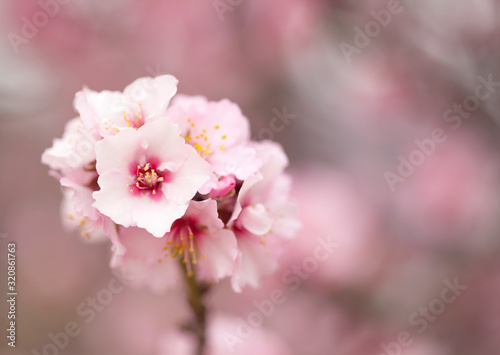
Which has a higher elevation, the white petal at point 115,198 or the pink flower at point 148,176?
the pink flower at point 148,176

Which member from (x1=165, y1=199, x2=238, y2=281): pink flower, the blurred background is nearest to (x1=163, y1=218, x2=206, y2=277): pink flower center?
(x1=165, y1=199, x2=238, y2=281): pink flower

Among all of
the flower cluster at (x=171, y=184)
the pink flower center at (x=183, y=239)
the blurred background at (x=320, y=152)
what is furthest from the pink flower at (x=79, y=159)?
the blurred background at (x=320, y=152)

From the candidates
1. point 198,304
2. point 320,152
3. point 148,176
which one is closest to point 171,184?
point 148,176

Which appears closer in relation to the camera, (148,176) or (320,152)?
(148,176)

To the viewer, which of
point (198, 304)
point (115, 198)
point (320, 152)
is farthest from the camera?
point (320, 152)

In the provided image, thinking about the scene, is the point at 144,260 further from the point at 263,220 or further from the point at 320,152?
the point at 320,152

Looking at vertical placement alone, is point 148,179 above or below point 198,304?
above

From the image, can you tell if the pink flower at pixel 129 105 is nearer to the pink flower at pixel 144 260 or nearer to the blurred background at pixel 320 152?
the pink flower at pixel 144 260
